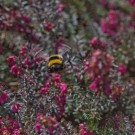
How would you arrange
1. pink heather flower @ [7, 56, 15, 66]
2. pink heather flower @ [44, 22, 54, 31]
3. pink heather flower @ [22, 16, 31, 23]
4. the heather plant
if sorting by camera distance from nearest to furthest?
the heather plant < pink heather flower @ [7, 56, 15, 66] < pink heather flower @ [44, 22, 54, 31] < pink heather flower @ [22, 16, 31, 23]

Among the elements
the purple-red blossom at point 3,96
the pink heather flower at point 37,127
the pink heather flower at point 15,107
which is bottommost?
the pink heather flower at point 37,127

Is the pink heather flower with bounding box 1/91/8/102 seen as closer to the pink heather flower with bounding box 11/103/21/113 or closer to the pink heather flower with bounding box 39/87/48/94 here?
the pink heather flower with bounding box 11/103/21/113

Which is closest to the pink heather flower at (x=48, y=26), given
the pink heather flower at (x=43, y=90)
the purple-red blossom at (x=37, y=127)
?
the pink heather flower at (x=43, y=90)

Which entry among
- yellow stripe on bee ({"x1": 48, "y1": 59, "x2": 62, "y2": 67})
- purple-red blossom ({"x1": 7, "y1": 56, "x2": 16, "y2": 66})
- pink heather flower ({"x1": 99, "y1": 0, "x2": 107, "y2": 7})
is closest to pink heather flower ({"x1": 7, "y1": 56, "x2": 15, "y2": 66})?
purple-red blossom ({"x1": 7, "y1": 56, "x2": 16, "y2": 66})

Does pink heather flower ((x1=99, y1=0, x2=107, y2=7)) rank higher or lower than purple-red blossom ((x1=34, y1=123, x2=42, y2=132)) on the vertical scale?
higher

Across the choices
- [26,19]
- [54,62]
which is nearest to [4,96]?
[54,62]

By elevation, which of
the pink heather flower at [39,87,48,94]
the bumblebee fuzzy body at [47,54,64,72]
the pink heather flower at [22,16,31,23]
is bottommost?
the pink heather flower at [39,87,48,94]

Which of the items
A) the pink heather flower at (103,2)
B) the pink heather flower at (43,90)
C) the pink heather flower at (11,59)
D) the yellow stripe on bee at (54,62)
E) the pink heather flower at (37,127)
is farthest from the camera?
the pink heather flower at (103,2)

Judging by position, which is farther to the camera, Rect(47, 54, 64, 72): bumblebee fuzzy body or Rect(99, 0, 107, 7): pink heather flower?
Rect(99, 0, 107, 7): pink heather flower

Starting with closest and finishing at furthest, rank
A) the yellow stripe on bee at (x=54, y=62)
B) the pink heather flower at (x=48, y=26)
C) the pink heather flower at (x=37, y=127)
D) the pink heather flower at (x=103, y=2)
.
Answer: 1. the pink heather flower at (x=37, y=127)
2. the yellow stripe on bee at (x=54, y=62)
3. the pink heather flower at (x=48, y=26)
4. the pink heather flower at (x=103, y=2)

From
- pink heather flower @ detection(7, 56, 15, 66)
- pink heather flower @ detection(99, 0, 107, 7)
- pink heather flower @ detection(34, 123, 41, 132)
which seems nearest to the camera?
pink heather flower @ detection(34, 123, 41, 132)

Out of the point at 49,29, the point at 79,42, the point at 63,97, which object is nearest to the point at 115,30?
the point at 79,42

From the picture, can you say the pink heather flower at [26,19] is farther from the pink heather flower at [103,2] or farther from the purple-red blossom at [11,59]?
the pink heather flower at [103,2]
